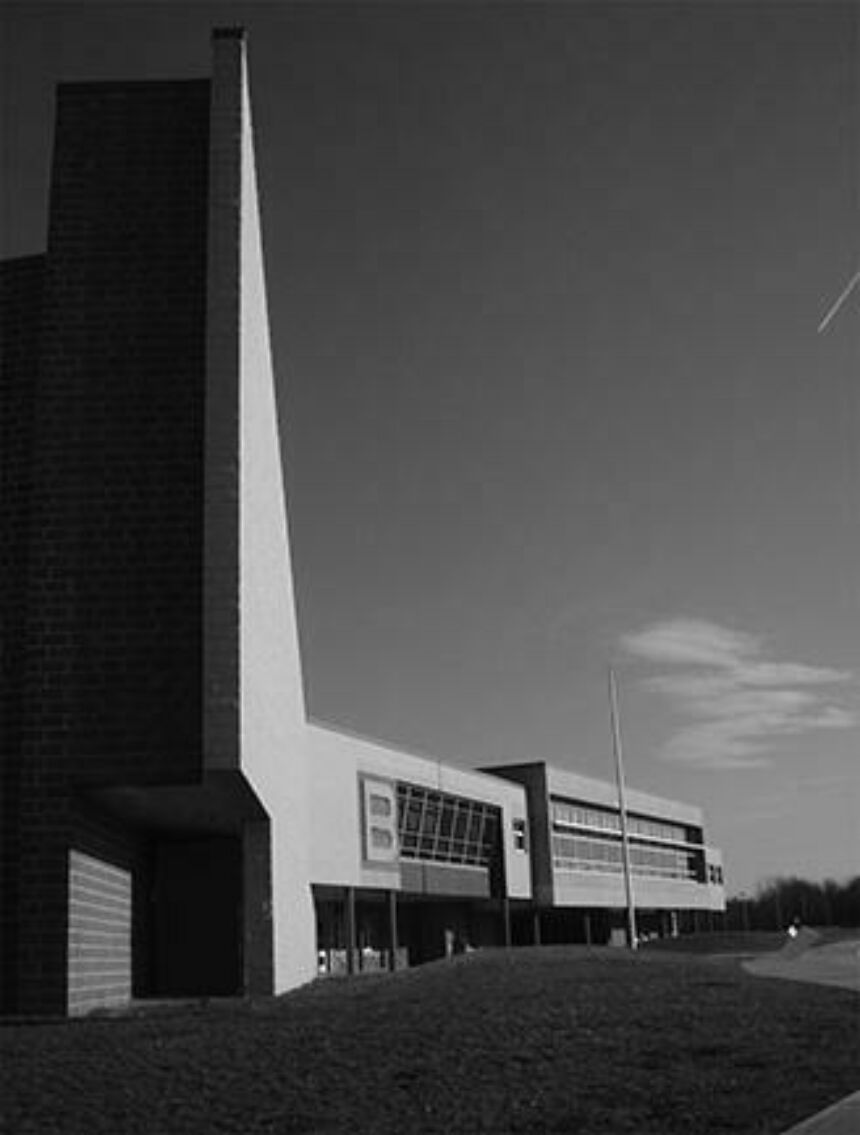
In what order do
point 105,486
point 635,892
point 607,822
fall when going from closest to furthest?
point 105,486
point 607,822
point 635,892

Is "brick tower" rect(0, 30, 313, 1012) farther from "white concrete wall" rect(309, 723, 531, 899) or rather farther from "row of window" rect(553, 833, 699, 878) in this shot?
"row of window" rect(553, 833, 699, 878)

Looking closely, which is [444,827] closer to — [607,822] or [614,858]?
[607,822]

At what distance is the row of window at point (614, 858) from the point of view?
7156 centimetres

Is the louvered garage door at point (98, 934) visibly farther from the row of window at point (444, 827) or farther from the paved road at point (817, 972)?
the row of window at point (444, 827)

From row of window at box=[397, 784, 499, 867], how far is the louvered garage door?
29066mm

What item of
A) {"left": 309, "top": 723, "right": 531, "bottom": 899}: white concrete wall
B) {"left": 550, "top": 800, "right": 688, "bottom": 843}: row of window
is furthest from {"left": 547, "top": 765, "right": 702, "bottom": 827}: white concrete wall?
{"left": 309, "top": 723, "right": 531, "bottom": 899}: white concrete wall

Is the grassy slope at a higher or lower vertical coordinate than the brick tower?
lower

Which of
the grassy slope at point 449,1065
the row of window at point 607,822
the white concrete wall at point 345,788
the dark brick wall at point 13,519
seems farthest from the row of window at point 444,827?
the grassy slope at point 449,1065

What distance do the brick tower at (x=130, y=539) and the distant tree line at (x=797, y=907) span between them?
4092 inches

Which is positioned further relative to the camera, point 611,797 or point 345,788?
point 611,797

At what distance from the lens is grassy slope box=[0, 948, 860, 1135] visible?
33.1ft

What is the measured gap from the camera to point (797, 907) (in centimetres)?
13262

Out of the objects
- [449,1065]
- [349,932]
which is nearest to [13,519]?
[449,1065]

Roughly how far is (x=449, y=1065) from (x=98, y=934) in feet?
30.4
